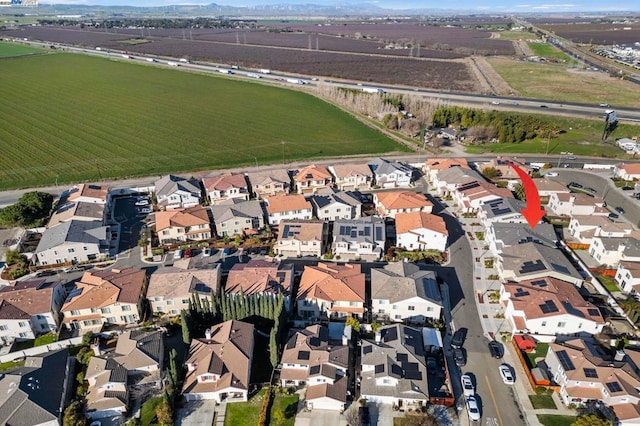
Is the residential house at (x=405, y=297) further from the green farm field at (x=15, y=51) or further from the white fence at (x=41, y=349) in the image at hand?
the green farm field at (x=15, y=51)

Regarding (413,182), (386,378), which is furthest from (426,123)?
(386,378)

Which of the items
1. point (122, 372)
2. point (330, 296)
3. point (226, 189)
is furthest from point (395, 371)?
point (226, 189)

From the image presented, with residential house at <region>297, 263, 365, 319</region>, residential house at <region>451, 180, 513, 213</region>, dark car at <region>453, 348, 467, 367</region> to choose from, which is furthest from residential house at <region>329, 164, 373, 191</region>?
dark car at <region>453, 348, 467, 367</region>

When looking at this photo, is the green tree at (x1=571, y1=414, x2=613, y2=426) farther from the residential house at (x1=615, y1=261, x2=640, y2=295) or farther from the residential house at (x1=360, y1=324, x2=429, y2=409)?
the residential house at (x1=615, y1=261, x2=640, y2=295)

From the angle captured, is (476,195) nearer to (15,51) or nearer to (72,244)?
(72,244)

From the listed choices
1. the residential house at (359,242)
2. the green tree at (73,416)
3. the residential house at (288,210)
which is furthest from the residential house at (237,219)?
the green tree at (73,416)
